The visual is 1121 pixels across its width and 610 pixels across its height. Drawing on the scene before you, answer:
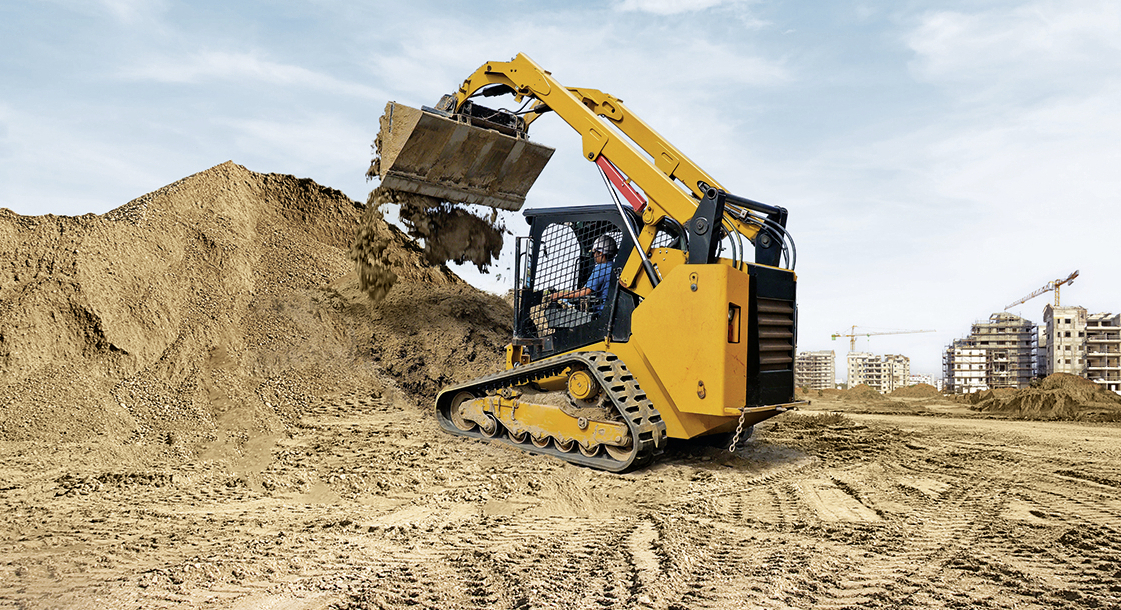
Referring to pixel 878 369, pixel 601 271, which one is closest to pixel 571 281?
pixel 601 271

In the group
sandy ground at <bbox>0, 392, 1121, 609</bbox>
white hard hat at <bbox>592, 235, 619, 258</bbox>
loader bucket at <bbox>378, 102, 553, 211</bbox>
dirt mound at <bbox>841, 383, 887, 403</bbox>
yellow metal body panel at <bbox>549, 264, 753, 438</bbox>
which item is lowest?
sandy ground at <bbox>0, 392, 1121, 609</bbox>

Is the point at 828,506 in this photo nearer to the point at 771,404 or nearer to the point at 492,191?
the point at 771,404

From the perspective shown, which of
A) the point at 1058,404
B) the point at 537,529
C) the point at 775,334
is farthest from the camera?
the point at 1058,404

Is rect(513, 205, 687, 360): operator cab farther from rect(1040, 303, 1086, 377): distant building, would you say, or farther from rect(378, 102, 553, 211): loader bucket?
rect(1040, 303, 1086, 377): distant building

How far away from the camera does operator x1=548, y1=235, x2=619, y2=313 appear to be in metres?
7.50

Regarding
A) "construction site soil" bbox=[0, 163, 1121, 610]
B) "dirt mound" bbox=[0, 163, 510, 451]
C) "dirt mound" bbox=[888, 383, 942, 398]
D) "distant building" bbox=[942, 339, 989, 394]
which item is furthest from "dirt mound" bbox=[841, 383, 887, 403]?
"distant building" bbox=[942, 339, 989, 394]

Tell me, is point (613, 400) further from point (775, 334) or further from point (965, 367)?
point (965, 367)

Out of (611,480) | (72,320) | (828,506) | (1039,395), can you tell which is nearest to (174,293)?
(72,320)

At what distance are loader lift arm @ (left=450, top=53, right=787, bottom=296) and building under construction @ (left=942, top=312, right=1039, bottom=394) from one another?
49.4 metres

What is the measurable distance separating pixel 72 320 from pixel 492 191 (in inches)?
221

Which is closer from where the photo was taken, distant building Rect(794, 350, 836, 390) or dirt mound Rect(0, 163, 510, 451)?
dirt mound Rect(0, 163, 510, 451)

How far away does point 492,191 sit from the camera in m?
10.4

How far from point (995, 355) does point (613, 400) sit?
2161 inches

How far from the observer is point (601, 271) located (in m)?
7.59
